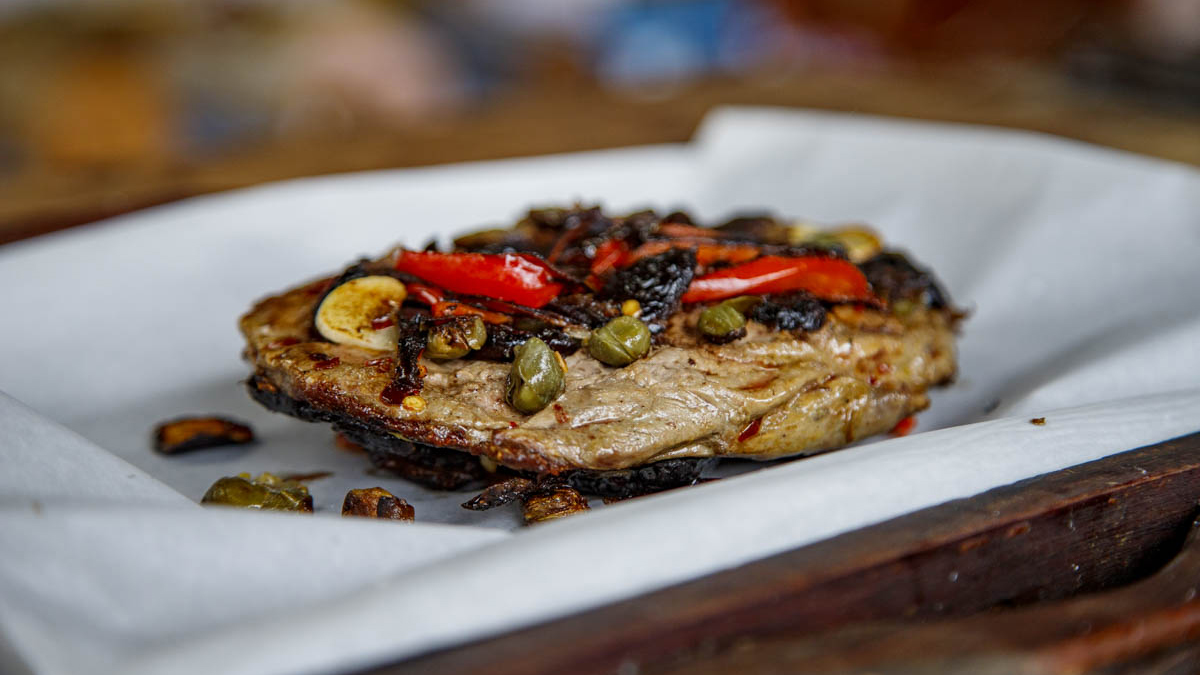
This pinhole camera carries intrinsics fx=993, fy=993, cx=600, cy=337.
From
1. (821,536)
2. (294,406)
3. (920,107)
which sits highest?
(920,107)

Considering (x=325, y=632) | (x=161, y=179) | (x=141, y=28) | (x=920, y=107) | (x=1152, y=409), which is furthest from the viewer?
(x=141, y=28)

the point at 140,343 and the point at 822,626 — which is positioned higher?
the point at 822,626

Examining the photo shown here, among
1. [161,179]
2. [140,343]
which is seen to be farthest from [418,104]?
[140,343]

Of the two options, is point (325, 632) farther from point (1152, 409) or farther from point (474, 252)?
point (1152, 409)

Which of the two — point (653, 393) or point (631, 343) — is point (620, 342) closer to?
point (631, 343)

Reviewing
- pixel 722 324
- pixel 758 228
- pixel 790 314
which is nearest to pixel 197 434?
pixel 722 324

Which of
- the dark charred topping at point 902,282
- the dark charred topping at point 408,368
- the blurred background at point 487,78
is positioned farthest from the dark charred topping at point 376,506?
the blurred background at point 487,78

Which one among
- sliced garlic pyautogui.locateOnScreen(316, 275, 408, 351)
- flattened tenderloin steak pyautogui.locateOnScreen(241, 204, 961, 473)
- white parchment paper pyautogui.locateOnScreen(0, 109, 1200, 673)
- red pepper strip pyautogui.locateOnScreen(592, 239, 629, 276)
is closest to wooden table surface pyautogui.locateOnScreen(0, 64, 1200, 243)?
white parchment paper pyautogui.locateOnScreen(0, 109, 1200, 673)

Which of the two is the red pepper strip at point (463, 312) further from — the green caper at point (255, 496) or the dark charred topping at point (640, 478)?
the green caper at point (255, 496)
